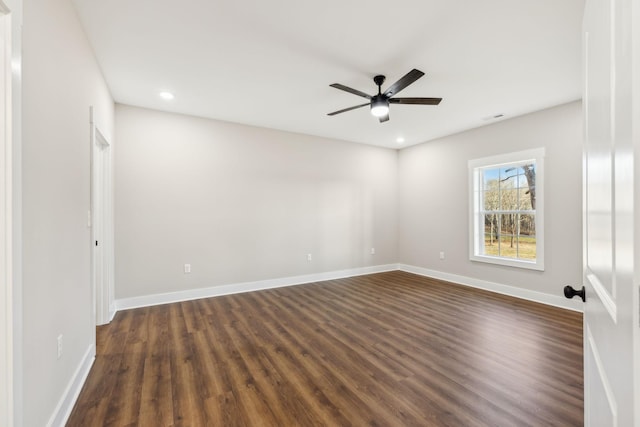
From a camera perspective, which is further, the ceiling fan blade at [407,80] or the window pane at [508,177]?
the window pane at [508,177]

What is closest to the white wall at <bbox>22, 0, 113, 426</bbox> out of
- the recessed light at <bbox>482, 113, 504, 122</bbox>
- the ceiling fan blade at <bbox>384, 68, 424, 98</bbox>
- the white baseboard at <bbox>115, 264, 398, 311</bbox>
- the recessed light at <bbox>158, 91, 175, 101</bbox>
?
the recessed light at <bbox>158, 91, 175, 101</bbox>

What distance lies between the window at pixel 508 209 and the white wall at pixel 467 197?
0.33ft

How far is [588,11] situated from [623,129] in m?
0.80

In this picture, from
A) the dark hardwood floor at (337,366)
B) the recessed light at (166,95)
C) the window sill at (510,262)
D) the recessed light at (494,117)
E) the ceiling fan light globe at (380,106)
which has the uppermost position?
the recessed light at (166,95)

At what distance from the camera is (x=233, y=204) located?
4.50m

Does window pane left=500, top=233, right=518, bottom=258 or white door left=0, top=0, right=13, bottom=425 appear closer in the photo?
white door left=0, top=0, right=13, bottom=425

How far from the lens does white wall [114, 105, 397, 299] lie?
12.6ft

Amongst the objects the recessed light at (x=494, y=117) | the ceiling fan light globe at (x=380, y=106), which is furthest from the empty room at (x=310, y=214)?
the ceiling fan light globe at (x=380, y=106)

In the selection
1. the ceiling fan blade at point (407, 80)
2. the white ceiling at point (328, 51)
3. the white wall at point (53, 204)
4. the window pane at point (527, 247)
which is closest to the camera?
the white wall at point (53, 204)

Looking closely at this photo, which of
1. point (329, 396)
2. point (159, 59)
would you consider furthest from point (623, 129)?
point (159, 59)

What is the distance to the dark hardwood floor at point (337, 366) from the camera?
1785 millimetres

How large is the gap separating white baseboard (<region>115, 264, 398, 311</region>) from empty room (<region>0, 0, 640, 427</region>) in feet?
0.11

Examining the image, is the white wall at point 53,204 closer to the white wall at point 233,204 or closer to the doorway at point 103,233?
the doorway at point 103,233

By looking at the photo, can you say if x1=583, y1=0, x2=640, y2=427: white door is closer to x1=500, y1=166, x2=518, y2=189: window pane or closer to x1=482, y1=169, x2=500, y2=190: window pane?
x1=500, y1=166, x2=518, y2=189: window pane
